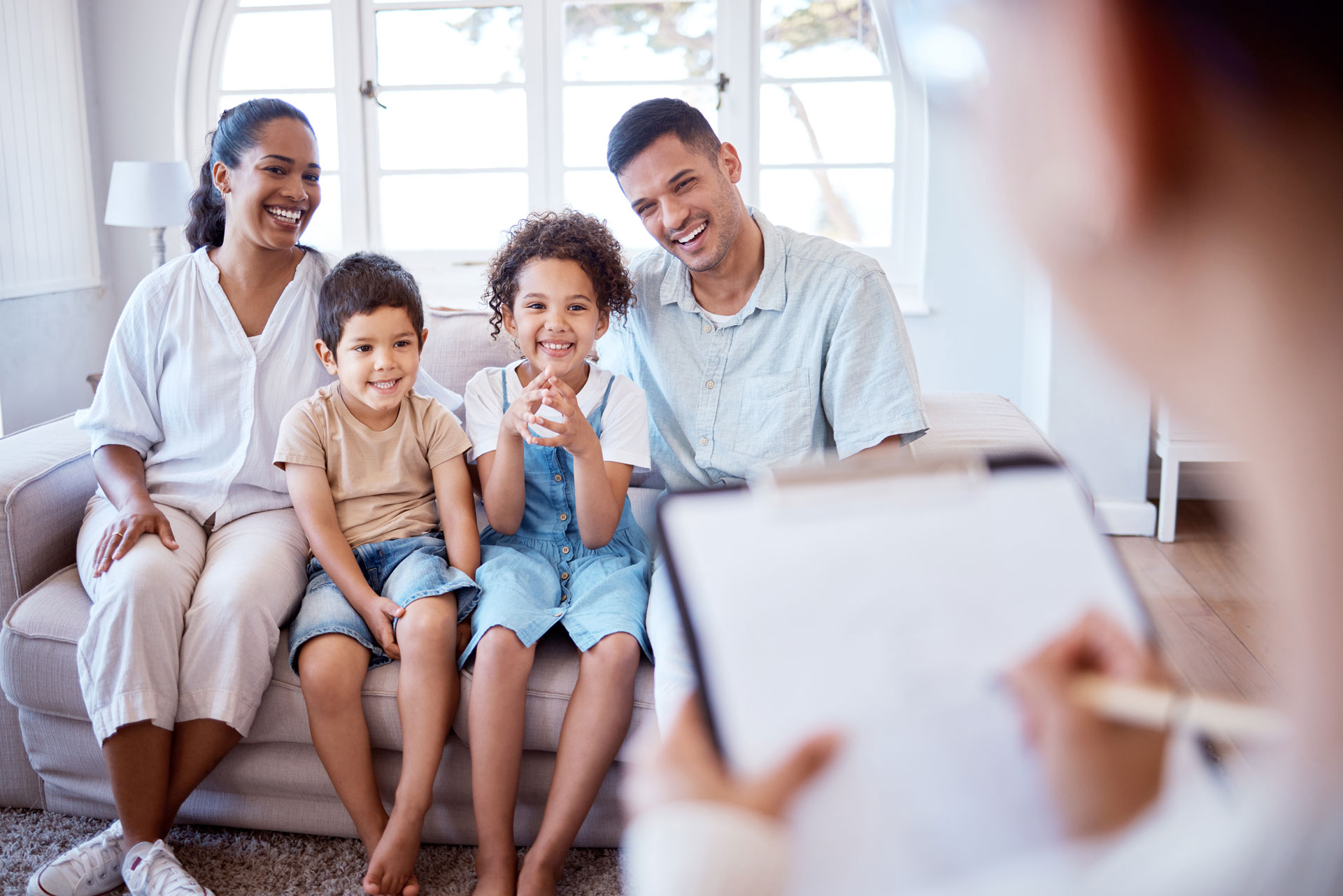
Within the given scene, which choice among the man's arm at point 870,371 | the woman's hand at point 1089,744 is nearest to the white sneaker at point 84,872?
the man's arm at point 870,371

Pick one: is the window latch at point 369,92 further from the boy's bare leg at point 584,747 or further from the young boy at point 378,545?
the boy's bare leg at point 584,747

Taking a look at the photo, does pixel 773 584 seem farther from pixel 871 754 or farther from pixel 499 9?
pixel 499 9

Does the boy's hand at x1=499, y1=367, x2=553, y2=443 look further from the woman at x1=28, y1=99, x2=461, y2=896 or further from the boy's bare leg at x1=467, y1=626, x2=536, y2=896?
the woman at x1=28, y1=99, x2=461, y2=896

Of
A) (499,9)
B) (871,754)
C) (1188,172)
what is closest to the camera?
(1188,172)

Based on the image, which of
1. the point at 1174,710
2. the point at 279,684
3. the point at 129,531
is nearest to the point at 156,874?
the point at 279,684

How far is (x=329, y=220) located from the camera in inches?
156

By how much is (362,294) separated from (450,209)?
8.00ft

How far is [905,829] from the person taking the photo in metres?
0.35

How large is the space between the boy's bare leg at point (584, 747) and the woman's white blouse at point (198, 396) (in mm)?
683

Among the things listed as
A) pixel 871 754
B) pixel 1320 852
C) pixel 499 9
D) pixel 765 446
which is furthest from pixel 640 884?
pixel 499 9

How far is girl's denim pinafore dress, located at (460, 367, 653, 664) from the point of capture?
1.45m

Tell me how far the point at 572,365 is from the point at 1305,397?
1411 mm

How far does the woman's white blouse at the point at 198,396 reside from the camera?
1.71 meters

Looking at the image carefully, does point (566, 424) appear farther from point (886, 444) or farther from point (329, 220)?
point (329, 220)
